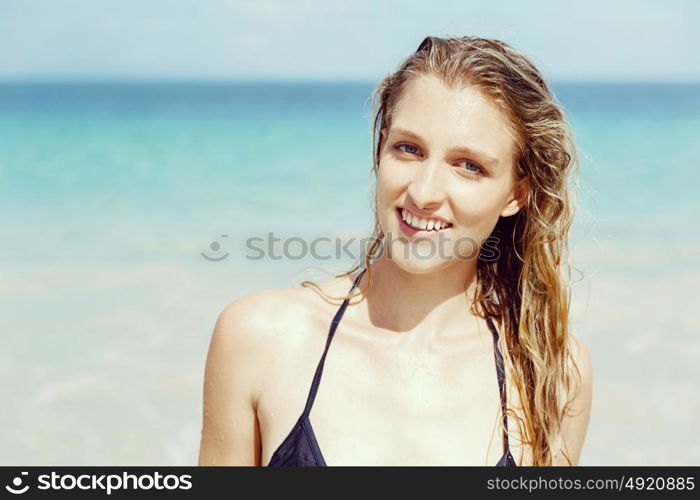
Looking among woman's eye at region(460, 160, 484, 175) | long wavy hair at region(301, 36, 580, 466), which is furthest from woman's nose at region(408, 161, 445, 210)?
long wavy hair at region(301, 36, 580, 466)

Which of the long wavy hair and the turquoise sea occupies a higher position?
the turquoise sea

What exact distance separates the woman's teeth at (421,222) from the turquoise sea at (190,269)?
2.83 ft

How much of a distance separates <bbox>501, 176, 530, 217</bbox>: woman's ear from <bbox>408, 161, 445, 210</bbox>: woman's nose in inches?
17.5

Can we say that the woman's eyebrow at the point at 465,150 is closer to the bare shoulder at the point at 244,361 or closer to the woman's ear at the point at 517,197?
the woman's ear at the point at 517,197

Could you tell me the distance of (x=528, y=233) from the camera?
3.47 meters

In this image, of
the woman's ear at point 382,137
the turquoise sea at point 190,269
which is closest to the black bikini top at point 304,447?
the woman's ear at point 382,137

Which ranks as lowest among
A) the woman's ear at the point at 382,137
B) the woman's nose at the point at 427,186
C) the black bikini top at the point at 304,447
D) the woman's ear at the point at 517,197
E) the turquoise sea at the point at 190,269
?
the black bikini top at the point at 304,447

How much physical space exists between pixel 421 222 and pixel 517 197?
563 mm

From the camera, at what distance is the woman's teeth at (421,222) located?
9.75 feet

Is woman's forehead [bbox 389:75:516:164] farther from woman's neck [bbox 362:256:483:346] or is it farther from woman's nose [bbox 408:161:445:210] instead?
woman's neck [bbox 362:256:483:346]

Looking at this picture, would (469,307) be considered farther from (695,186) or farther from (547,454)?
(695,186)

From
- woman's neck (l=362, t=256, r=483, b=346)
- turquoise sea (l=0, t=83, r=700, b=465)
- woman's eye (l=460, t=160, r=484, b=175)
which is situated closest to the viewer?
woman's eye (l=460, t=160, r=484, b=175)

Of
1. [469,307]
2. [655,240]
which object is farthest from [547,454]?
[655,240]

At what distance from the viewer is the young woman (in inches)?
118
